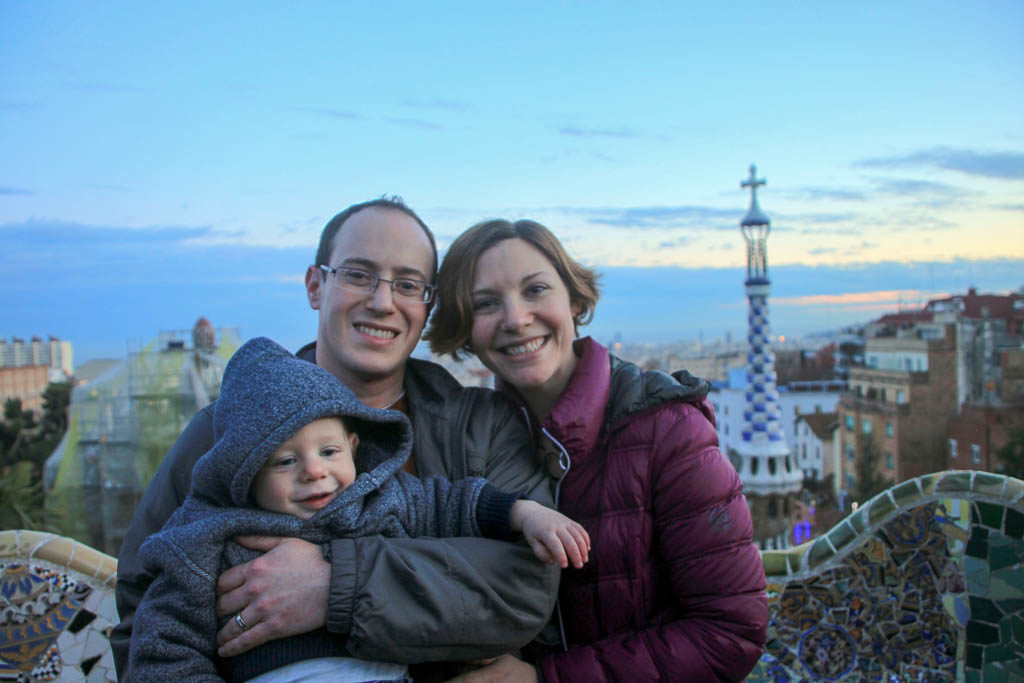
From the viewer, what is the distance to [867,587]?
333 centimetres

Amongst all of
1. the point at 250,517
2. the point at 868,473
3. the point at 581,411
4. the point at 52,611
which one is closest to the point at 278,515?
the point at 250,517

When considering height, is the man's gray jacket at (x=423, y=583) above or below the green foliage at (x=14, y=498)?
above

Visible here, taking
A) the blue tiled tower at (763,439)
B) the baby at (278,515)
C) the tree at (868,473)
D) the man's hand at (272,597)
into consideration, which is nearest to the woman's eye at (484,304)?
the baby at (278,515)

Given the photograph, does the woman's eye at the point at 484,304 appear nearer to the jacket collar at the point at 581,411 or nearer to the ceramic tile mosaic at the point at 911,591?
the jacket collar at the point at 581,411

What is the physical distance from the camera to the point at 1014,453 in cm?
2114

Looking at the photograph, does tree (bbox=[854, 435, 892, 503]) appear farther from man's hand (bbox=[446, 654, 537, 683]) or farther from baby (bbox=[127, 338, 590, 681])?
baby (bbox=[127, 338, 590, 681])

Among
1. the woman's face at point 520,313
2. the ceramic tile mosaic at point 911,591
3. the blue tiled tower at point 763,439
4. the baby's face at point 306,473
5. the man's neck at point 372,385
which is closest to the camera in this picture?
the baby's face at point 306,473

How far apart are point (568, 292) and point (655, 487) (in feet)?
2.49

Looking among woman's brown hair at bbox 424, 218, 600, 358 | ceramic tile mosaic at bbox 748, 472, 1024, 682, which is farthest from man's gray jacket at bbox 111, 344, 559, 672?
ceramic tile mosaic at bbox 748, 472, 1024, 682

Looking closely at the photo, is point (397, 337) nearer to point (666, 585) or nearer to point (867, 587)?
point (666, 585)

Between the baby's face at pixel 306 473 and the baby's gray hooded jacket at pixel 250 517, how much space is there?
3 cm

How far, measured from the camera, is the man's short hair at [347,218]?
2666mm

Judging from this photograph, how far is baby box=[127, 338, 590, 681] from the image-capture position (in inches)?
77.9

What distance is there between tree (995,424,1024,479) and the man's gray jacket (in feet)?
74.4
